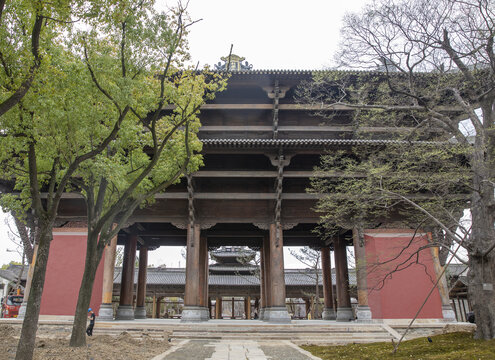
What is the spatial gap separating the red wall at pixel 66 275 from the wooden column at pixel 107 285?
42 cm

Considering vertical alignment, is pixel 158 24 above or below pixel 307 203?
above

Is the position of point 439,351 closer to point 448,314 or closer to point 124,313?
point 448,314

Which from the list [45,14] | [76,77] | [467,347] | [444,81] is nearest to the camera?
A: [45,14]

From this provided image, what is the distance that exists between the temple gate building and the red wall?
0.12ft

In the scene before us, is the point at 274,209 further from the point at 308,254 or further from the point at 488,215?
the point at 308,254

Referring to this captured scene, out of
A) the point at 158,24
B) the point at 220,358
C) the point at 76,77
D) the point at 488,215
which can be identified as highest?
the point at 158,24

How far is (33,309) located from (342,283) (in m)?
13.8

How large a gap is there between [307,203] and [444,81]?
684 cm

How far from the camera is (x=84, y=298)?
7641 mm

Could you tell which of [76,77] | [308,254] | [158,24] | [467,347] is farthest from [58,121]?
[308,254]

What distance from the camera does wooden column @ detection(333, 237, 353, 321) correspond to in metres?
16.4

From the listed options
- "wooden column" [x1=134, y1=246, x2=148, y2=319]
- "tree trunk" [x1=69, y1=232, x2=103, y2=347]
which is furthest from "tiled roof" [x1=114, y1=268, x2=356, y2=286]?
"tree trunk" [x1=69, y1=232, x2=103, y2=347]

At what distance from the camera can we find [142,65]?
662 centimetres

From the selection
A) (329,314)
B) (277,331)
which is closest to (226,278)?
(329,314)
